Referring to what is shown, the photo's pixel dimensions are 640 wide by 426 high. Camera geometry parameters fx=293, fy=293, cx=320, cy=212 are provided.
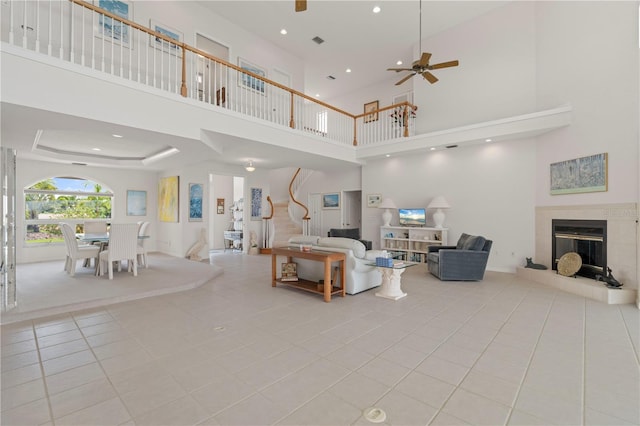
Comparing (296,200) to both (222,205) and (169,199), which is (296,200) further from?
(169,199)

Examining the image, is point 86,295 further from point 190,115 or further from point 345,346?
point 345,346

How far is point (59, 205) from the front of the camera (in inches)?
321

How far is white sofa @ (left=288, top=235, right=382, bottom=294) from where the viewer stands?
484cm

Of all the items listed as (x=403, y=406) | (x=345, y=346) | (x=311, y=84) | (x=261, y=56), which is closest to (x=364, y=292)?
(x=345, y=346)

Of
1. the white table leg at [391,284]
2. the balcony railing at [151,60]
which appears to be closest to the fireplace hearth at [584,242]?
the white table leg at [391,284]

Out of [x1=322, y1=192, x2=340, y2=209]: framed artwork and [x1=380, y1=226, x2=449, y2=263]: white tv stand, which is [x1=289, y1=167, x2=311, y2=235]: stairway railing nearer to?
[x1=322, y1=192, x2=340, y2=209]: framed artwork

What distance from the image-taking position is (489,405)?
6.67 feet

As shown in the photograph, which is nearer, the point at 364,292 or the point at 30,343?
the point at 30,343

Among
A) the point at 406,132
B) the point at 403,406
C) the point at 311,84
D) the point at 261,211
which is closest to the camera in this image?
the point at 403,406

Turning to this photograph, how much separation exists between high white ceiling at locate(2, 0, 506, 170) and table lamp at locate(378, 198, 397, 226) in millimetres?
2097

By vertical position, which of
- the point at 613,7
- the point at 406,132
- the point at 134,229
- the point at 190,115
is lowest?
the point at 134,229

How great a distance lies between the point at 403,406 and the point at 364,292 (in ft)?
9.94

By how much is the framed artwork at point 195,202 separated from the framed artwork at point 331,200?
429cm

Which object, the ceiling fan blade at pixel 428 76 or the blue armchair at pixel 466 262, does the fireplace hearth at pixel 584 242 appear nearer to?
the blue armchair at pixel 466 262
